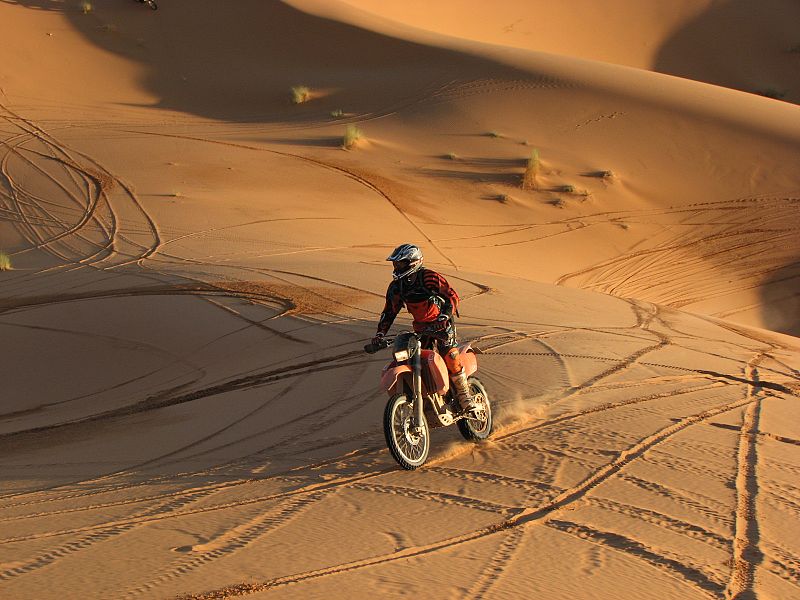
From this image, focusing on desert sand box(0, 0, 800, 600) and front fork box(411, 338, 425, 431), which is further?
front fork box(411, 338, 425, 431)

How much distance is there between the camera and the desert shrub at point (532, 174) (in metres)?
22.3

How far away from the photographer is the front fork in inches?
274

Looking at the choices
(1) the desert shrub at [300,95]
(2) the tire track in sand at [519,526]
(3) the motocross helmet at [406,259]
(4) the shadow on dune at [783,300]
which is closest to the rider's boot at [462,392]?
(3) the motocross helmet at [406,259]

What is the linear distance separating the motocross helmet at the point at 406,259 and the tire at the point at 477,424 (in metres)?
1.21

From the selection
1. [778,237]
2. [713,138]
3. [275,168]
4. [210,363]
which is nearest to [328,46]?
[275,168]

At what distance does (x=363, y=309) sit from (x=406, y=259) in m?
5.14

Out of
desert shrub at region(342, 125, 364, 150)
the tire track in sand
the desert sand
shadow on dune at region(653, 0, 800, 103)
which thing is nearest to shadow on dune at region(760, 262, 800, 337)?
the desert sand

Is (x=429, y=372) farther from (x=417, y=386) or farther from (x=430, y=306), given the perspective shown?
(x=430, y=306)

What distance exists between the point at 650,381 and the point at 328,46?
2501 cm

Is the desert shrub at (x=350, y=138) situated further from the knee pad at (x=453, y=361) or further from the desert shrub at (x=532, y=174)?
the knee pad at (x=453, y=361)

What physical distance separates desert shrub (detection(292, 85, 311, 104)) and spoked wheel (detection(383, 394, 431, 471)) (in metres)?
22.4

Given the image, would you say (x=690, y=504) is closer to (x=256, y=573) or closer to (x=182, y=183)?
(x=256, y=573)

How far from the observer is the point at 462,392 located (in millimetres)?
7465

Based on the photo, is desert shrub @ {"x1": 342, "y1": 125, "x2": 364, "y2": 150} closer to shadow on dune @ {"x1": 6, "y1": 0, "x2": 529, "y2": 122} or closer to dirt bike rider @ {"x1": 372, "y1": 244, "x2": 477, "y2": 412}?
shadow on dune @ {"x1": 6, "y1": 0, "x2": 529, "y2": 122}
